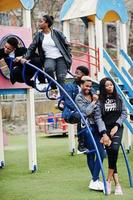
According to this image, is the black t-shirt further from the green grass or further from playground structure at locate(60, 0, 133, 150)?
playground structure at locate(60, 0, 133, 150)

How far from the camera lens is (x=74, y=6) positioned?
12.5 meters

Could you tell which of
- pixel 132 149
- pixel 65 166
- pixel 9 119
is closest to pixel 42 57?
pixel 65 166

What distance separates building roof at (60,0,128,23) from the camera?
11.5 metres

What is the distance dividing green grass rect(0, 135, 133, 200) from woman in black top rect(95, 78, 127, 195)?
47 cm

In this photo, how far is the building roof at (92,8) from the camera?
11.5m

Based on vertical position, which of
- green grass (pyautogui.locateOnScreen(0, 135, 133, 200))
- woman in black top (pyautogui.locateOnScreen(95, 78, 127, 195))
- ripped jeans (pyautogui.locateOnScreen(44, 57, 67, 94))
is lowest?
green grass (pyautogui.locateOnScreen(0, 135, 133, 200))

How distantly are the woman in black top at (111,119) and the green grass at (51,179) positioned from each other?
1.54 feet

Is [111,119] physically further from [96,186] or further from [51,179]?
[51,179]

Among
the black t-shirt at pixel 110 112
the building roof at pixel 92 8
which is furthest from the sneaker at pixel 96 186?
the building roof at pixel 92 8

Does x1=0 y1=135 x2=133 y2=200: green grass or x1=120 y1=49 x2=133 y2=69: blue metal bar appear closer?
x1=0 y1=135 x2=133 y2=200: green grass

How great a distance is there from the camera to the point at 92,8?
11625mm

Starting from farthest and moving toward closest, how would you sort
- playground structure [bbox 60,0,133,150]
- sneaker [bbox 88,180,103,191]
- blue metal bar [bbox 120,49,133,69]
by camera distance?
blue metal bar [bbox 120,49,133,69], playground structure [bbox 60,0,133,150], sneaker [bbox 88,180,103,191]

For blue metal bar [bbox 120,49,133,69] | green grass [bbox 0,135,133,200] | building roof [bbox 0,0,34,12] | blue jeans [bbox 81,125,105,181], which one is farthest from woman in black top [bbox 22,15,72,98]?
blue metal bar [bbox 120,49,133,69]

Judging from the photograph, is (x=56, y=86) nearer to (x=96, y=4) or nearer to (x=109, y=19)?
(x=96, y=4)
